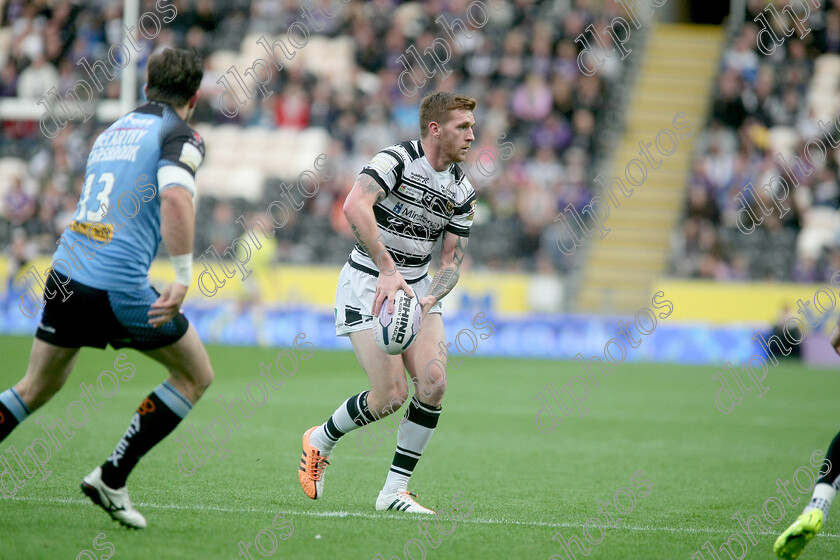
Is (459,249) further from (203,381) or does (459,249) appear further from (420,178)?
(203,381)

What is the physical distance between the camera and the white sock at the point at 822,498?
5188 mm

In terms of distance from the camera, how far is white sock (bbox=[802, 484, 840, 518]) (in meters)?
5.19

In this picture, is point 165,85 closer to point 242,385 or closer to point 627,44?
point 242,385

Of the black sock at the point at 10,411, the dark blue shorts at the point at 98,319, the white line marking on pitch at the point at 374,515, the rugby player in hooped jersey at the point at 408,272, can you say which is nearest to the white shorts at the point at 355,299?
the rugby player in hooped jersey at the point at 408,272

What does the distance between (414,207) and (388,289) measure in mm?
661

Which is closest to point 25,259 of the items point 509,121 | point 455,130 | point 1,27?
point 1,27

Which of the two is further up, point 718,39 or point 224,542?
point 718,39

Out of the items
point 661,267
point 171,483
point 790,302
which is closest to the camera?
point 171,483

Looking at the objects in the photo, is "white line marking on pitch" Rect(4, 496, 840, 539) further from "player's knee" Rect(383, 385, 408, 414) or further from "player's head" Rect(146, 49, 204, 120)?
"player's head" Rect(146, 49, 204, 120)

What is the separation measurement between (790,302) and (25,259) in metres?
15.0

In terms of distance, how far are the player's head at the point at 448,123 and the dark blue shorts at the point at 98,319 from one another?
2.10 meters

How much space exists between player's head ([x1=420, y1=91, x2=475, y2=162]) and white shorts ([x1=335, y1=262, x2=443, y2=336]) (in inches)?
35.0

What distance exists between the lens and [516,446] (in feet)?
30.9

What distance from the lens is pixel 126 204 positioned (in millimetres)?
4996
